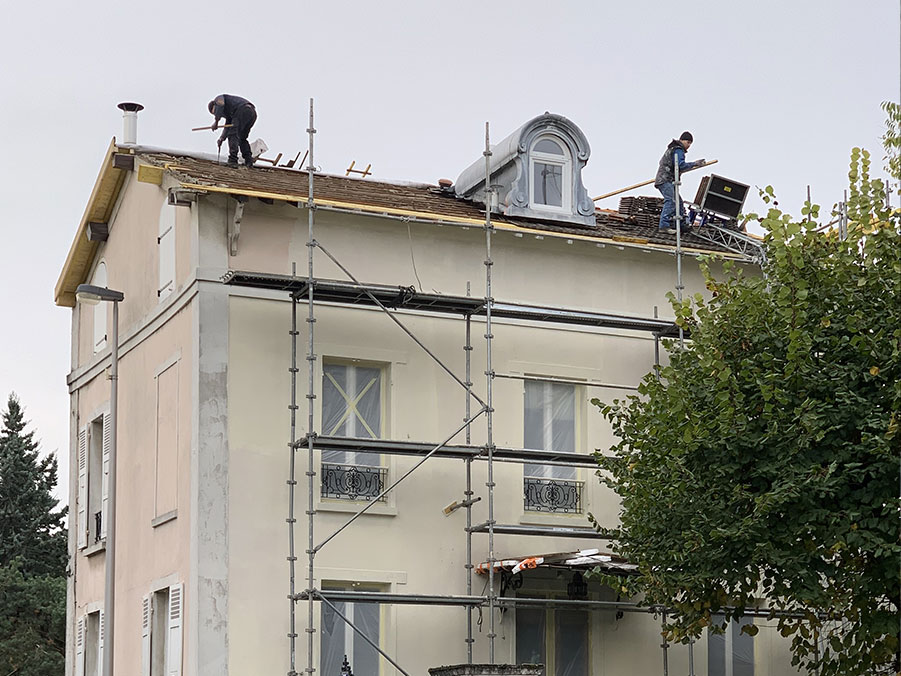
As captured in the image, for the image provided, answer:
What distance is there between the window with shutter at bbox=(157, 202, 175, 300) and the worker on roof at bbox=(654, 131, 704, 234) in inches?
302

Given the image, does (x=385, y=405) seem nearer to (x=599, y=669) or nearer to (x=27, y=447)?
(x=599, y=669)

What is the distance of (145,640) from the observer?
23328 mm

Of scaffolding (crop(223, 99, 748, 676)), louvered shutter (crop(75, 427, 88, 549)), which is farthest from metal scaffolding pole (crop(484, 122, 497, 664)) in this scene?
louvered shutter (crop(75, 427, 88, 549))

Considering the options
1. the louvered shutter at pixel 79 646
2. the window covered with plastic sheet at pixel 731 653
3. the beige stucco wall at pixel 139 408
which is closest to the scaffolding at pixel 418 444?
the window covered with plastic sheet at pixel 731 653

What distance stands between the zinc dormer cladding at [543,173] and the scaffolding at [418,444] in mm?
1278

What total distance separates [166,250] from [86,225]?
13.9 ft

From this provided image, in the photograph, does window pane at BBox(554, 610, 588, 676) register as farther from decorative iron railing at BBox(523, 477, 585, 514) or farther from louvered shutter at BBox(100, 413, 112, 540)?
louvered shutter at BBox(100, 413, 112, 540)

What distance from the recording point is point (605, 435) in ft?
79.9

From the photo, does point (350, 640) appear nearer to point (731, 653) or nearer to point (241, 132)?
point (731, 653)

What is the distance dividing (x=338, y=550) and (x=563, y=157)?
23.5 feet

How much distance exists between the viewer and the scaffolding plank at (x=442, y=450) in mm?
21656

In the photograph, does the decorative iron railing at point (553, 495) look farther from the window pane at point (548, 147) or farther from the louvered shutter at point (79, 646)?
the louvered shutter at point (79, 646)

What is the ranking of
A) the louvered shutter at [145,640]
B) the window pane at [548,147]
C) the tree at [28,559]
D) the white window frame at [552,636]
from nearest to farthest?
the louvered shutter at [145,640] < the white window frame at [552,636] < the window pane at [548,147] < the tree at [28,559]

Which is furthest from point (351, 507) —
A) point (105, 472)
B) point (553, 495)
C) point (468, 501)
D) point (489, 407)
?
point (105, 472)
